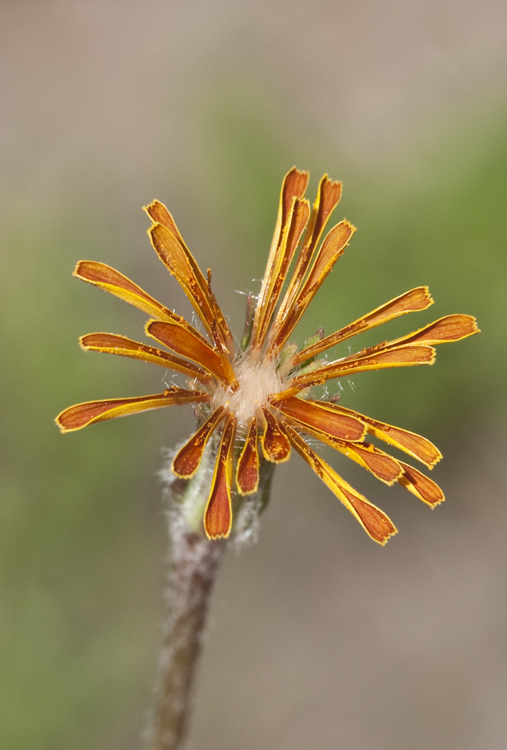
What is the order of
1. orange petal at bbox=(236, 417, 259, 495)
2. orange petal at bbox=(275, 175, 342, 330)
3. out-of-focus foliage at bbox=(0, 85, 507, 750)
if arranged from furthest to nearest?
out-of-focus foliage at bbox=(0, 85, 507, 750)
orange petal at bbox=(275, 175, 342, 330)
orange petal at bbox=(236, 417, 259, 495)

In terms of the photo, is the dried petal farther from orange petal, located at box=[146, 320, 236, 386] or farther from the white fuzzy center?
the white fuzzy center

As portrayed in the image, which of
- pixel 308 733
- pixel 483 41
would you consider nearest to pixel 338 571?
pixel 308 733

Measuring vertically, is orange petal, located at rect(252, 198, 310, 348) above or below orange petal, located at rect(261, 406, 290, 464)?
above

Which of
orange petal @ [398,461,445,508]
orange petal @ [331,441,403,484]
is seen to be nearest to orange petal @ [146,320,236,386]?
orange petal @ [331,441,403,484]

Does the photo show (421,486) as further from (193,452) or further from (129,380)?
(129,380)

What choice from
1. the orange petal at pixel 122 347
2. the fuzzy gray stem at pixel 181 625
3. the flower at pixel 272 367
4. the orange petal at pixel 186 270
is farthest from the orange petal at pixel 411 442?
the fuzzy gray stem at pixel 181 625
